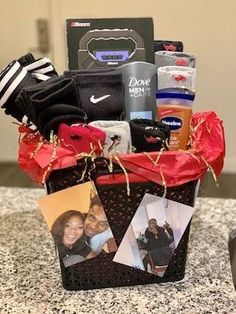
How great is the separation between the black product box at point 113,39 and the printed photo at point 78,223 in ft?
0.80

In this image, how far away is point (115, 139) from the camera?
0.71m

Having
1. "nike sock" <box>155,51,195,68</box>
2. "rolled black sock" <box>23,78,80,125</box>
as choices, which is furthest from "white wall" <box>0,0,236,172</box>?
"rolled black sock" <box>23,78,80,125</box>

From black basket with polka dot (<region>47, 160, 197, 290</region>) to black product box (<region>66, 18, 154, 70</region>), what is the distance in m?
0.22

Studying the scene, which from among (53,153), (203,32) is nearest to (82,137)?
(53,153)

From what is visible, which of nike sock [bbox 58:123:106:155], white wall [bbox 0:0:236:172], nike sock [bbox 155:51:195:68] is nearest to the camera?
nike sock [bbox 58:123:106:155]

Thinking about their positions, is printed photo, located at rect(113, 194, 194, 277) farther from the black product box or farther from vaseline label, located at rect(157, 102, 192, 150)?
the black product box

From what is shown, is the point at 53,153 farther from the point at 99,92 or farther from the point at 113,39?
the point at 113,39

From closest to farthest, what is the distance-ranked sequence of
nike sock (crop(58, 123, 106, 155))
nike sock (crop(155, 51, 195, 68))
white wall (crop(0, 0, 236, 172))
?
nike sock (crop(58, 123, 106, 155))
nike sock (crop(155, 51, 195, 68))
white wall (crop(0, 0, 236, 172))

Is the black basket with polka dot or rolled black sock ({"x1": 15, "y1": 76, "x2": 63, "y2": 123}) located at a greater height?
rolled black sock ({"x1": 15, "y1": 76, "x2": 63, "y2": 123})

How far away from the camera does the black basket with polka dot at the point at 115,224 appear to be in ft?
2.38

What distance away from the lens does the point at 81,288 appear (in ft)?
2.64

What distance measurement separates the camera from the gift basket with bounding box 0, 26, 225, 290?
0.71 m

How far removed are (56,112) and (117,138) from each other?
0.10m

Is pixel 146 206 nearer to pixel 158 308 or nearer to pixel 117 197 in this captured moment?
pixel 117 197
